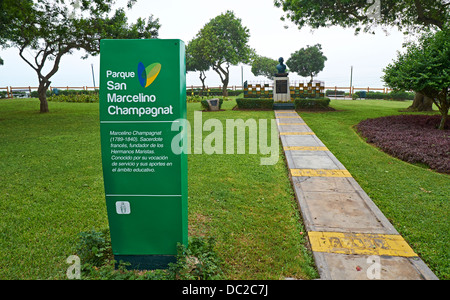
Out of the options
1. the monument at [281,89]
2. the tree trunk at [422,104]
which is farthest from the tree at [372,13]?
the monument at [281,89]

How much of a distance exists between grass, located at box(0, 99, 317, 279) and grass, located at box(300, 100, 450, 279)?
4.33 feet

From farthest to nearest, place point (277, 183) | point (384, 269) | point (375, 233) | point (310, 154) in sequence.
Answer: point (310, 154) → point (277, 183) → point (375, 233) → point (384, 269)

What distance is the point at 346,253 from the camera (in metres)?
3.17

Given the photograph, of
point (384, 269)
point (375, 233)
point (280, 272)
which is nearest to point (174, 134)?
point (280, 272)

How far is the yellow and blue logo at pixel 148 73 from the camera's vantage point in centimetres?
261

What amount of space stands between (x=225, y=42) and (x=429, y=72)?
29.1 metres

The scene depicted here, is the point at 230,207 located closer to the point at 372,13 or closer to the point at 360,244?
the point at 360,244

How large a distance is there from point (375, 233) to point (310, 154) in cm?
393

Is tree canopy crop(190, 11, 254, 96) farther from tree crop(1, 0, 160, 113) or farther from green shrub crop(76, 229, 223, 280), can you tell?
green shrub crop(76, 229, 223, 280)

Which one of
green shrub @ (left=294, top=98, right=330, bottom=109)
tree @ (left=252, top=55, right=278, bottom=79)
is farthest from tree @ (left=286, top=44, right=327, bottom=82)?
green shrub @ (left=294, top=98, right=330, bottom=109)

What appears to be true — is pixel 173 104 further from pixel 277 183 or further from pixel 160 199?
pixel 277 183

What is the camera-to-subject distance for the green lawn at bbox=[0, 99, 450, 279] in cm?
315

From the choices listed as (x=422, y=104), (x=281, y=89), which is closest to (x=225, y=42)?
(x=281, y=89)

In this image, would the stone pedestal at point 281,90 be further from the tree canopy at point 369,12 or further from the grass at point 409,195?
the grass at point 409,195
